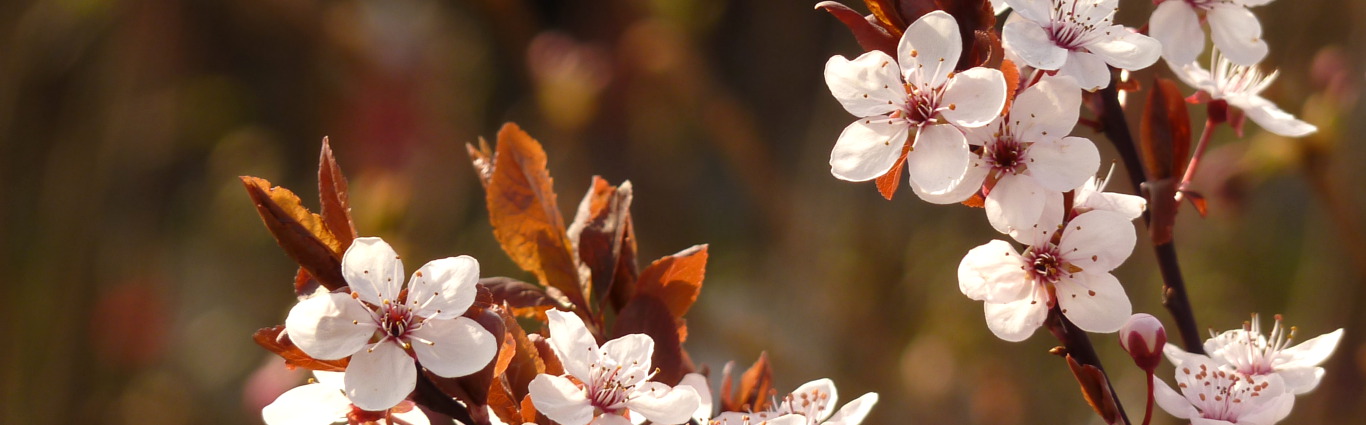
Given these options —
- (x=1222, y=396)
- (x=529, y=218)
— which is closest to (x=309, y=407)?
(x=529, y=218)

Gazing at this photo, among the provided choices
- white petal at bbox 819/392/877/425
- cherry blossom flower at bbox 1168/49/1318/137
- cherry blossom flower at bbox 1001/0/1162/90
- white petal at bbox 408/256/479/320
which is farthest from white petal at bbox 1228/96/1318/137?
white petal at bbox 408/256/479/320

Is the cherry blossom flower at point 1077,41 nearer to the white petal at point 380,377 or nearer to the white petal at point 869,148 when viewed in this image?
the white petal at point 869,148

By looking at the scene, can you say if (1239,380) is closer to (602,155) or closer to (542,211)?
(542,211)

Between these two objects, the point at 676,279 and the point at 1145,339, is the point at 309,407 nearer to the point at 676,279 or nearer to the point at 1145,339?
the point at 676,279

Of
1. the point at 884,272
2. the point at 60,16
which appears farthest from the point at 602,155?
the point at 60,16

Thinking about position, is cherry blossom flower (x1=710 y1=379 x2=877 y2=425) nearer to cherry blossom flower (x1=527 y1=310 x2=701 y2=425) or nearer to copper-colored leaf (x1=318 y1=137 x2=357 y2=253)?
cherry blossom flower (x1=527 y1=310 x2=701 y2=425)
